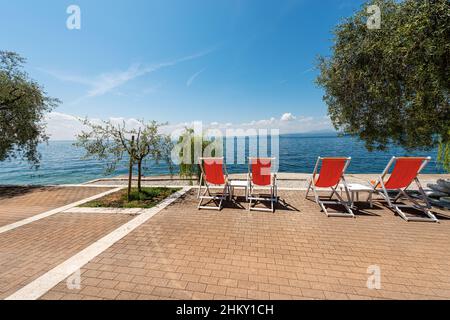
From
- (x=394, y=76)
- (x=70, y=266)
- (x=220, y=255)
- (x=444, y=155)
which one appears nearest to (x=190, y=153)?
(x=220, y=255)

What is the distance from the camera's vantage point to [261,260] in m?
3.09

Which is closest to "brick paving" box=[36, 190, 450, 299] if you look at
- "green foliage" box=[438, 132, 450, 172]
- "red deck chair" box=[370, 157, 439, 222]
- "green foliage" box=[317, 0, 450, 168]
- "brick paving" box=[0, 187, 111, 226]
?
"red deck chair" box=[370, 157, 439, 222]

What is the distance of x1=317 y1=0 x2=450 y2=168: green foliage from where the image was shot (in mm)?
4902

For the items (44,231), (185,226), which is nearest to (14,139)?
(44,231)

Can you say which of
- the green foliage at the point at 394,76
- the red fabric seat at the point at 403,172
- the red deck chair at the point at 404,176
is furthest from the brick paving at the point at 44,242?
the green foliage at the point at 394,76

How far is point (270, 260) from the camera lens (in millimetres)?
3090

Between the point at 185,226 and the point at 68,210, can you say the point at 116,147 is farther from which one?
the point at 185,226

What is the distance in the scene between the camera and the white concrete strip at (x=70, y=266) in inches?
93.6

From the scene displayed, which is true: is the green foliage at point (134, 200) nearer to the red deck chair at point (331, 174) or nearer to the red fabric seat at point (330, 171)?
the red deck chair at point (331, 174)

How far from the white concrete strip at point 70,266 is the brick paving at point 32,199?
10.2ft

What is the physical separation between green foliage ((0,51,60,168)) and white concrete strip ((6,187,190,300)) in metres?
11.1

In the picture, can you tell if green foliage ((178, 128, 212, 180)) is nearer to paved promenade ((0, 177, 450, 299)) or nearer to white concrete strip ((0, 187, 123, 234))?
white concrete strip ((0, 187, 123, 234))

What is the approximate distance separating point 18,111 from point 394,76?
665 inches
